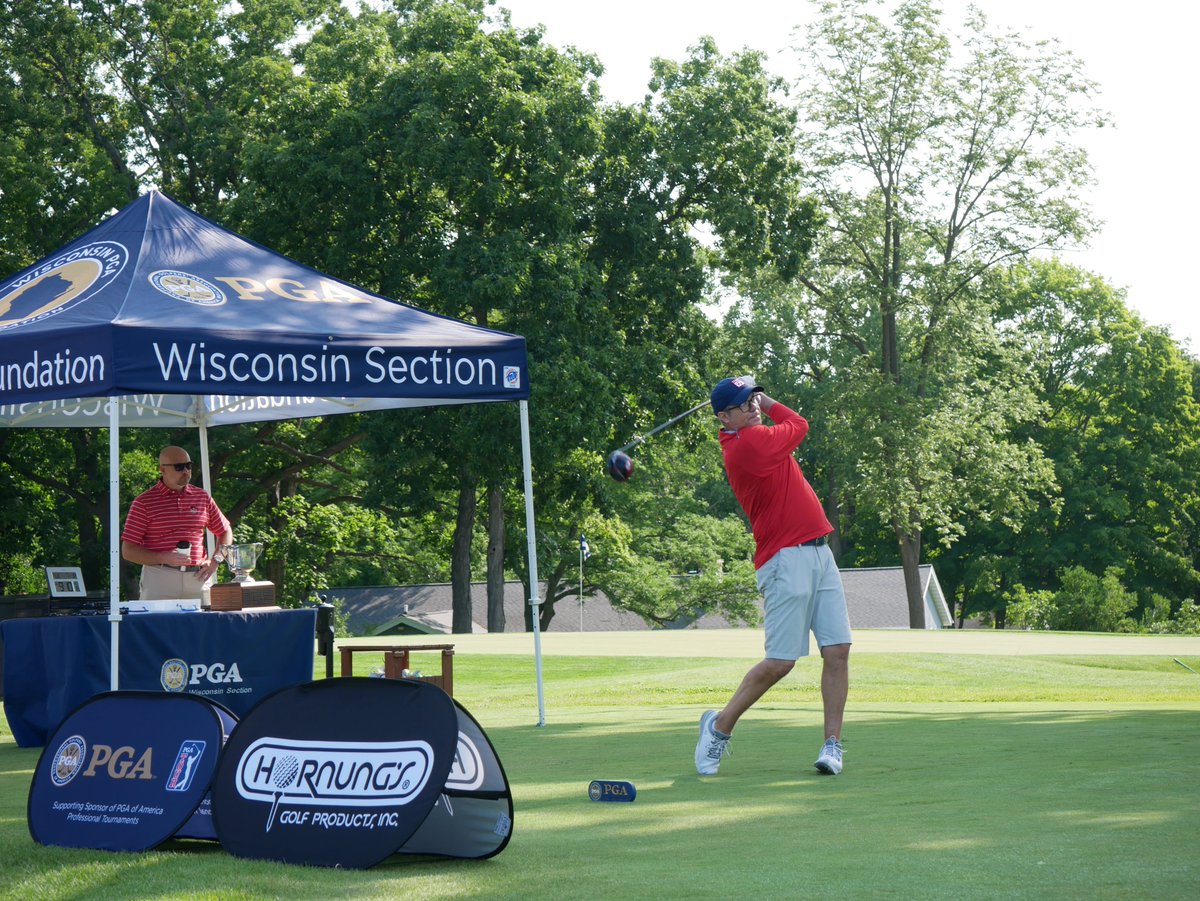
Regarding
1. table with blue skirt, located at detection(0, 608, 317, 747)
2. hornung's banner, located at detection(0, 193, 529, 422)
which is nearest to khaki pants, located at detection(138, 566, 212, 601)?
table with blue skirt, located at detection(0, 608, 317, 747)

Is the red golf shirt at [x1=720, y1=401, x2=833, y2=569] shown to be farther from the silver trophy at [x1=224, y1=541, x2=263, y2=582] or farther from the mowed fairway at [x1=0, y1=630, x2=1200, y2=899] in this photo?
the silver trophy at [x1=224, y1=541, x2=263, y2=582]

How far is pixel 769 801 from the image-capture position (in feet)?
19.0

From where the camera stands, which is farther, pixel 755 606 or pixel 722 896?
pixel 755 606

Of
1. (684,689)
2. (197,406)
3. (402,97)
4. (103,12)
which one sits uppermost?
(103,12)

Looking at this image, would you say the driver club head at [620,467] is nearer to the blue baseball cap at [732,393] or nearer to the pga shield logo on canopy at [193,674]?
the blue baseball cap at [732,393]

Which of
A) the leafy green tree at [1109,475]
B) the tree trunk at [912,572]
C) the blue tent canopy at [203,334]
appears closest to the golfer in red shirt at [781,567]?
the blue tent canopy at [203,334]

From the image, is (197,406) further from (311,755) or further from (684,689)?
(311,755)

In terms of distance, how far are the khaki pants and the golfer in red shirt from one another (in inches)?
174

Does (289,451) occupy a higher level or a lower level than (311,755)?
higher

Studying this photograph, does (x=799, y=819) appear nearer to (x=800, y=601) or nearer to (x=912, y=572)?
(x=800, y=601)

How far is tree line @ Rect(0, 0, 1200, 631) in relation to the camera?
28094 mm

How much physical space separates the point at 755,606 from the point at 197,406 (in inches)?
1799

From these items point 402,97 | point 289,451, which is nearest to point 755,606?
point 289,451

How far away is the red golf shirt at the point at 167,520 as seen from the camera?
962cm
